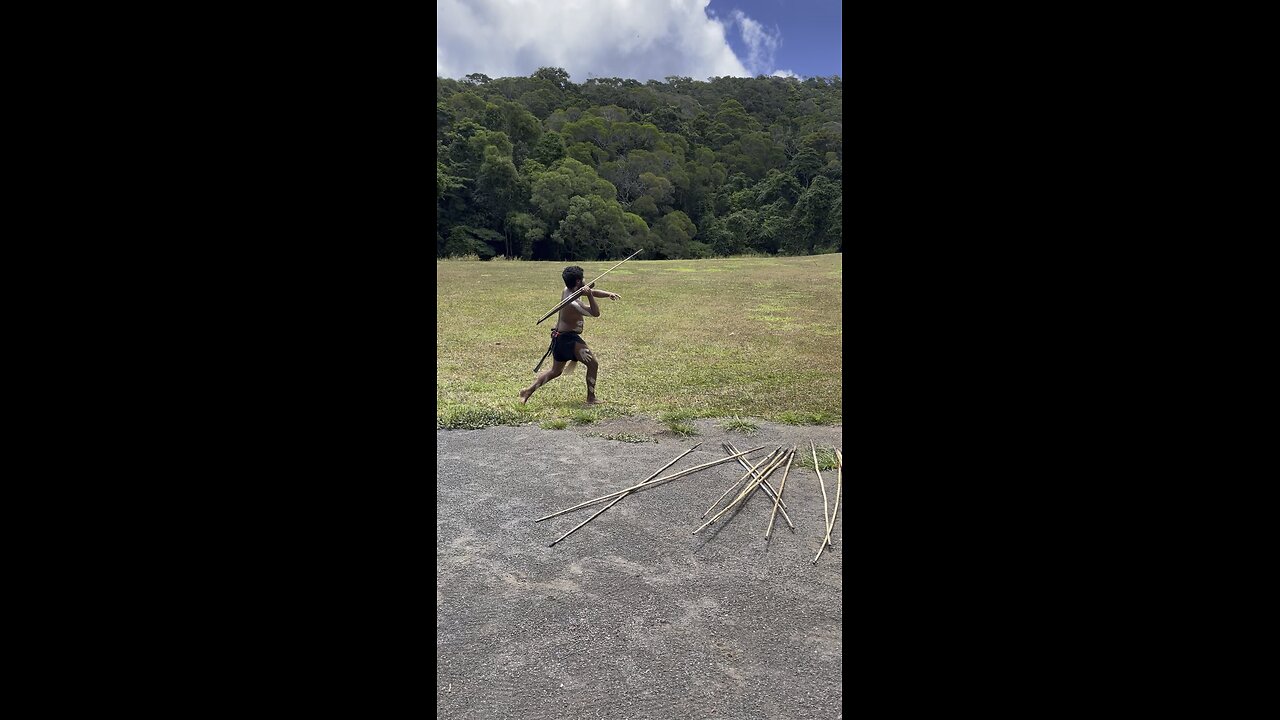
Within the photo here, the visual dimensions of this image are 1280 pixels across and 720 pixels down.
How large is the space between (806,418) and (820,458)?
127 centimetres

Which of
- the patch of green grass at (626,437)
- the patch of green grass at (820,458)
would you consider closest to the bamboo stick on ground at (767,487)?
the patch of green grass at (820,458)

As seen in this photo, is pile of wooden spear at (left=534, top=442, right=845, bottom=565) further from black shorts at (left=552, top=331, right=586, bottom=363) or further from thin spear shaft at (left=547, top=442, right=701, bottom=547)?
black shorts at (left=552, top=331, right=586, bottom=363)

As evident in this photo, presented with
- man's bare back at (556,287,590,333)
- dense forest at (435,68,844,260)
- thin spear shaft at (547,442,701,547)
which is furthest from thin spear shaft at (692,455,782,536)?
dense forest at (435,68,844,260)

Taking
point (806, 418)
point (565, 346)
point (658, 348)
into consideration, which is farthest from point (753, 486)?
point (658, 348)

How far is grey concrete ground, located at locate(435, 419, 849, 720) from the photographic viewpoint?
2793 millimetres

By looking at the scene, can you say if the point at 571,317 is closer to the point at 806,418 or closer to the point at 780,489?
the point at 806,418
